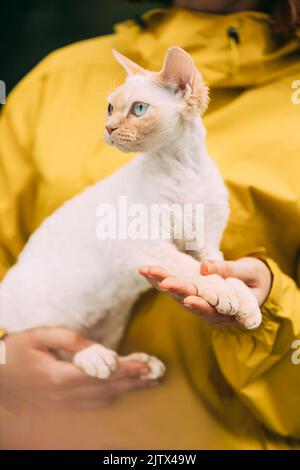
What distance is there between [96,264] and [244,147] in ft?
0.64

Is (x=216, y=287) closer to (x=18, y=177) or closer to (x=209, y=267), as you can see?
(x=209, y=267)

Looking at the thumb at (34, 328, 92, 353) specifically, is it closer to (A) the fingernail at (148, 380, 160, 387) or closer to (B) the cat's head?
(A) the fingernail at (148, 380, 160, 387)

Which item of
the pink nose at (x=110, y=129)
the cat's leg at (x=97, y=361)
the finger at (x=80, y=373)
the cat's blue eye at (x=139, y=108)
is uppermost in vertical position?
the cat's blue eye at (x=139, y=108)

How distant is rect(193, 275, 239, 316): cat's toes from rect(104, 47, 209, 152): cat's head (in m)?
0.13

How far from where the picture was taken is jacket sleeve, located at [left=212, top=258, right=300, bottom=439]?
604 millimetres

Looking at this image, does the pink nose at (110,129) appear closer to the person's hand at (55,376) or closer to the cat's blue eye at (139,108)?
the cat's blue eye at (139,108)

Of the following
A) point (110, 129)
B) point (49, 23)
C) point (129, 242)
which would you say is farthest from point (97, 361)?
point (49, 23)

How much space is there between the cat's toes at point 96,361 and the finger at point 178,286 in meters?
0.15

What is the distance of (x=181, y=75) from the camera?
510mm

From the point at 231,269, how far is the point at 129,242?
3.9 inches

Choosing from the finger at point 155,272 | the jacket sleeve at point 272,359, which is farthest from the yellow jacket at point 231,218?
the finger at point 155,272

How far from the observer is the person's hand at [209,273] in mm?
509

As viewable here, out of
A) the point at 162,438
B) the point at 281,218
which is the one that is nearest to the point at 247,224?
the point at 281,218

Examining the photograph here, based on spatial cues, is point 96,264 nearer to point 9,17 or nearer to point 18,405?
point 18,405
